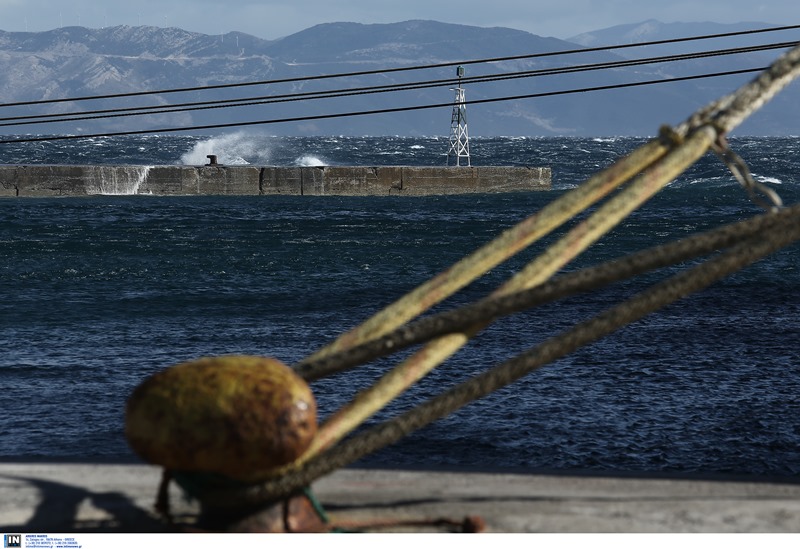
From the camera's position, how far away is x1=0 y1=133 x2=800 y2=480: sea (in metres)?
8.94

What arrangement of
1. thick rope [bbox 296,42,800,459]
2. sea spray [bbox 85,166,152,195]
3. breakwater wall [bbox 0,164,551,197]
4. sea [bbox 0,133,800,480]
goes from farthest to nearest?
sea spray [bbox 85,166,152,195] < breakwater wall [bbox 0,164,551,197] < sea [bbox 0,133,800,480] < thick rope [bbox 296,42,800,459]

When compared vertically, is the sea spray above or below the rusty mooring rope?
below

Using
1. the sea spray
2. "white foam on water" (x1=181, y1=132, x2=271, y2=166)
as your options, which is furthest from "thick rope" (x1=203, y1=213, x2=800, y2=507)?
"white foam on water" (x1=181, y1=132, x2=271, y2=166)

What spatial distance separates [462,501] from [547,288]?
1039 millimetres

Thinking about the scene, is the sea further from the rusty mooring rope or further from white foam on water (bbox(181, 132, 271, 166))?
white foam on water (bbox(181, 132, 271, 166))

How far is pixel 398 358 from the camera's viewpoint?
11.9 m

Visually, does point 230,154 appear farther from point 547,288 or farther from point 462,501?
point 547,288

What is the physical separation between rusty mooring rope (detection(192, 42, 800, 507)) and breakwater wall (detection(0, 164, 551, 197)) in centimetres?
4120

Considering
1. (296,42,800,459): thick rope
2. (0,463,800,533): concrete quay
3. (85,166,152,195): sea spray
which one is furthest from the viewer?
(85,166,152,195): sea spray

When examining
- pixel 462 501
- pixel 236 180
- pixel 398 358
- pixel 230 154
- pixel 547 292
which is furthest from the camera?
pixel 230 154

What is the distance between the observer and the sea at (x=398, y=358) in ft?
29.3

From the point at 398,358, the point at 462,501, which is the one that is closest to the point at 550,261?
the point at 462,501

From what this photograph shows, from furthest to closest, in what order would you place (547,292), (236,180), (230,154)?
(230,154) < (236,180) < (547,292)

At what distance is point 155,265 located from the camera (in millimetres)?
22359
